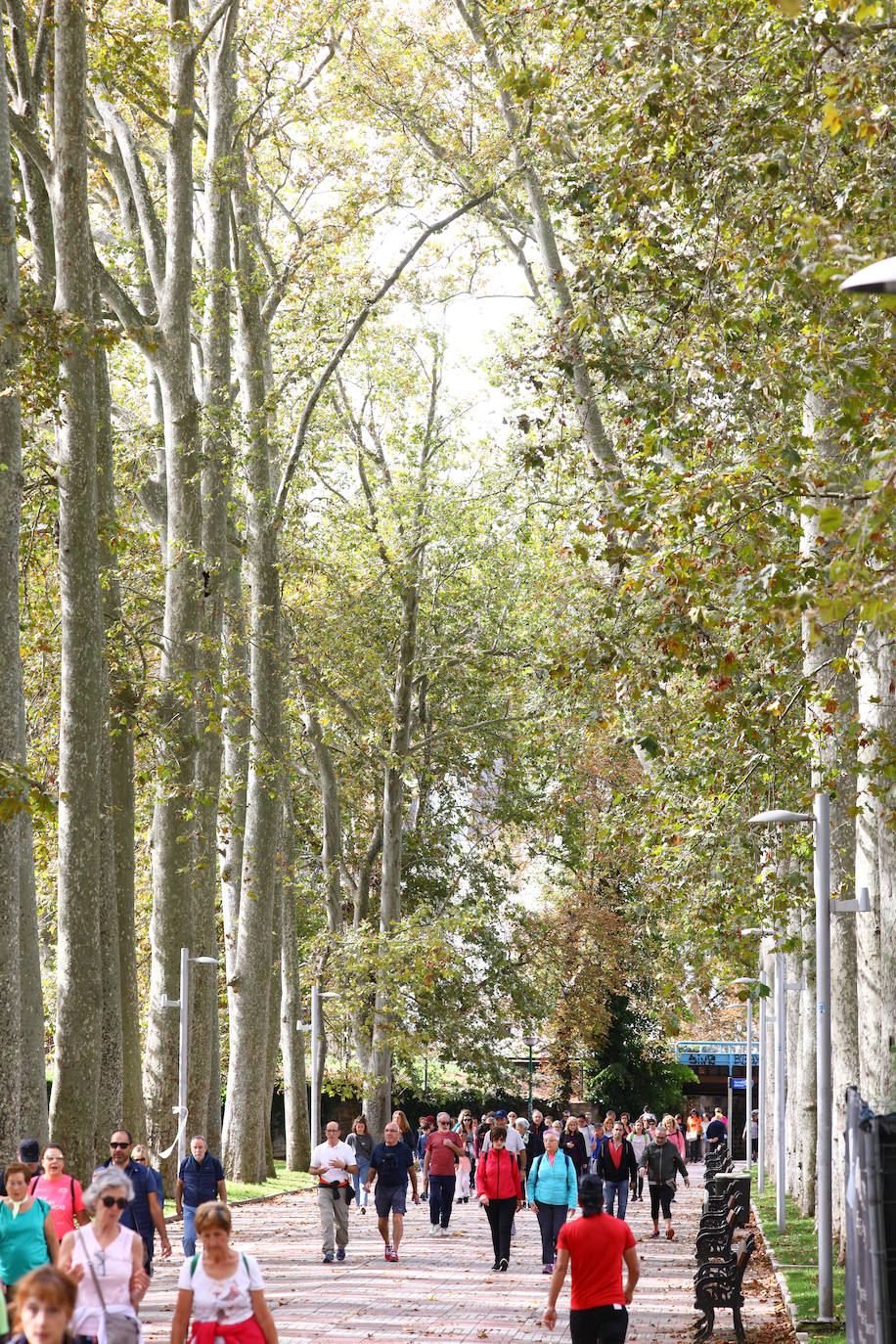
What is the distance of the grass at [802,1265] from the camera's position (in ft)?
44.8

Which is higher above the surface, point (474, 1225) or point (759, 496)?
point (759, 496)

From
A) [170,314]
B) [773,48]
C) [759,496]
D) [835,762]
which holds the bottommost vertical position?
[835,762]

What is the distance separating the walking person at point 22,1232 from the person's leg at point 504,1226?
10129mm

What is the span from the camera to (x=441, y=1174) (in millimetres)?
25266

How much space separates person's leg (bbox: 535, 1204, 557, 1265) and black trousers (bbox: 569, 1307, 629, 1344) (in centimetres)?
881

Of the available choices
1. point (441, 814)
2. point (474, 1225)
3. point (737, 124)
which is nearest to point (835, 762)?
point (737, 124)

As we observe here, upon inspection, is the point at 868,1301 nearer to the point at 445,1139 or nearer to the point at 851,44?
the point at 851,44

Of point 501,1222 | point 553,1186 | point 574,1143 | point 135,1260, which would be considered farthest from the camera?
point 574,1143

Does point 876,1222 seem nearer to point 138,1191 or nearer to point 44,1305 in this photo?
point 44,1305

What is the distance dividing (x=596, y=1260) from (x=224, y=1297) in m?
2.81

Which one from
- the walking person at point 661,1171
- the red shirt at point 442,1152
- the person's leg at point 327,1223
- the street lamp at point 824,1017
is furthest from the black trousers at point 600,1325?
the walking person at point 661,1171

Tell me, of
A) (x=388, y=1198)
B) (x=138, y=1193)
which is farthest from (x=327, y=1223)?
(x=138, y=1193)

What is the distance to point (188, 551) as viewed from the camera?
23.4 m

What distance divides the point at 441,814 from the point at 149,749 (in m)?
23.1
